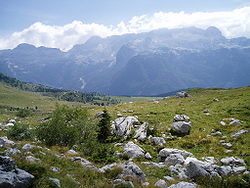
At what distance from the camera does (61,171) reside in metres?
14.6

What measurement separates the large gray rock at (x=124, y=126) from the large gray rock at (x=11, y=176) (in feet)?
63.4

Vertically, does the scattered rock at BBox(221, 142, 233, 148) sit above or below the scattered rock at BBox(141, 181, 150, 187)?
below

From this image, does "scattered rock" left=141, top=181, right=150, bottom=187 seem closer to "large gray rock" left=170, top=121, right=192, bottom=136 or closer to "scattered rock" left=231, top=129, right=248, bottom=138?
"scattered rock" left=231, top=129, right=248, bottom=138

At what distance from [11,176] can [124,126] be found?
22.3m

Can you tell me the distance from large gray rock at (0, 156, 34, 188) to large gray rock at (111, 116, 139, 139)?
63.4 feet

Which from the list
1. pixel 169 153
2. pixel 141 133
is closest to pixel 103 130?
pixel 141 133

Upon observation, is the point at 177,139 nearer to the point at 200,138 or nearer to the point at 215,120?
the point at 200,138

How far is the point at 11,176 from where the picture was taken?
442 inches

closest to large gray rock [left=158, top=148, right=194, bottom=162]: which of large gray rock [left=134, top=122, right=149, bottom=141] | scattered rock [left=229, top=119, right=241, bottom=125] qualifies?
large gray rock [left=134, top=122, right=149, bottom=141]

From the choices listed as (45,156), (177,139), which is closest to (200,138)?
(177,139)

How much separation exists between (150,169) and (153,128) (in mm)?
13860

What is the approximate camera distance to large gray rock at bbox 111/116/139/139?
31.6 m

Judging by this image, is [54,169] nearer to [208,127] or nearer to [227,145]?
[227,145]

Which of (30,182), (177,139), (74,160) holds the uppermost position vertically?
(30,182)
